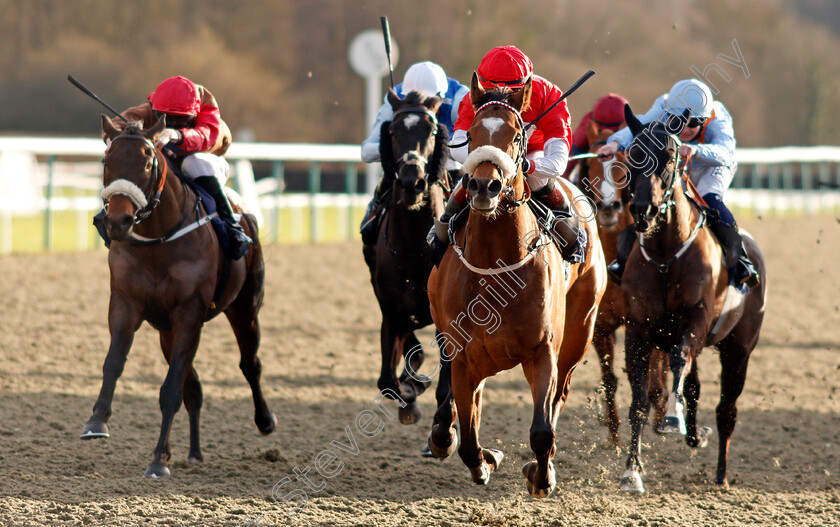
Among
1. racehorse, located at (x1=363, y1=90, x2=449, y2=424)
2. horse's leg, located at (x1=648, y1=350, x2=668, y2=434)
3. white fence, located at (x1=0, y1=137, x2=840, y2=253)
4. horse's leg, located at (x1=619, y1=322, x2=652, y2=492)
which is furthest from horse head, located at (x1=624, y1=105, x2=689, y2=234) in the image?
white fence, located at (x1=0, y1=137, x2=840, y2=253)

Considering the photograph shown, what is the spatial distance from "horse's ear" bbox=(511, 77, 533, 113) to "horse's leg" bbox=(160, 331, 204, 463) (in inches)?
91.0

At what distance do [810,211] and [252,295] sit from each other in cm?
1543

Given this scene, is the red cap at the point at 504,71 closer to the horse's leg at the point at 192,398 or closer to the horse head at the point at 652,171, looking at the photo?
the horse head at the point at 652,171

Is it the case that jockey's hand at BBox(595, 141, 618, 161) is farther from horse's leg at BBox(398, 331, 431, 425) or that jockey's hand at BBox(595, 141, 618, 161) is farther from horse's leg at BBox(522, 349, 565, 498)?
horse's leg at BBox(522, 349, 565, 498)

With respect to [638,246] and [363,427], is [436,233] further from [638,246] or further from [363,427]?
[363,427]

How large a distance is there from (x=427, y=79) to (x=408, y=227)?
80 cm

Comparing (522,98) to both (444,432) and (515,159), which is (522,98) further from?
(444,432)

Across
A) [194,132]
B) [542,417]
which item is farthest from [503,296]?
[194,132]

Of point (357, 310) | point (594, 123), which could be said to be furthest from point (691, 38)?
point (594, 123)

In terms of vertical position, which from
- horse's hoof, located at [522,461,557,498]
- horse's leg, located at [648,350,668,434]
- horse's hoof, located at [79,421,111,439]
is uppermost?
horse's leg, located at [648,350,668,434]

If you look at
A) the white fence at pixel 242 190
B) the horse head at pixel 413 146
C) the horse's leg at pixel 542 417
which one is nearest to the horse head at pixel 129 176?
the horse head at pixel 413 146

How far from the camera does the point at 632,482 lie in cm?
472

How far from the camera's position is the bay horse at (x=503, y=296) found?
3643 mm

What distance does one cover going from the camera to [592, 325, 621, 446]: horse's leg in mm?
5535
